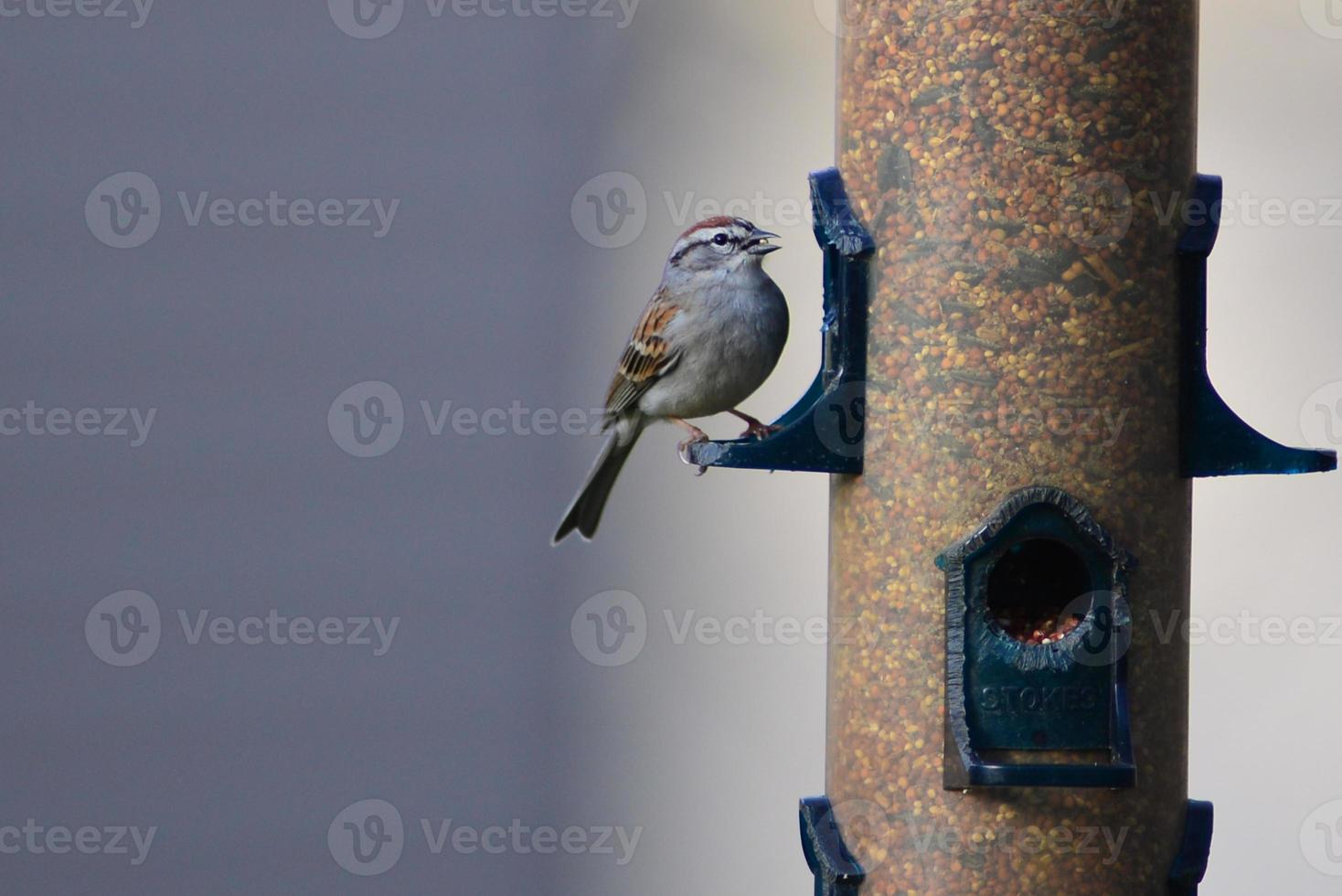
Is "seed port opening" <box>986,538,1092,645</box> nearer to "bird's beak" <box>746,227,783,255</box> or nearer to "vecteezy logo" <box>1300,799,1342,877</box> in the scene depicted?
"bird's beak" <box>746,227,783,255</box>

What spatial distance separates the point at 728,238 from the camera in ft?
15.1

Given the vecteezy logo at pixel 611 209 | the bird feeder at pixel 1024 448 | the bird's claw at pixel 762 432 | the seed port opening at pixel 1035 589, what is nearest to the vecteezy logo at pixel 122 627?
the vecteezy logo at pixel 611 209

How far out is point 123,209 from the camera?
6.77m

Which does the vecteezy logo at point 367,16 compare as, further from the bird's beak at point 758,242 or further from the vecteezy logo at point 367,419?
the bird's beak at point 758,242

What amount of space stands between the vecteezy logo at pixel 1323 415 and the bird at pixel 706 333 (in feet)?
8.22

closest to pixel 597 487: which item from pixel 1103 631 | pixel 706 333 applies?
pixel 706 333

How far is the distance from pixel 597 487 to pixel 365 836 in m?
2.44

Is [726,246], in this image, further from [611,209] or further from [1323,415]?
[1323,415]

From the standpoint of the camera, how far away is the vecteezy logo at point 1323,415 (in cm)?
612

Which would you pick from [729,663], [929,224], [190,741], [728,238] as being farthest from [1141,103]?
[190,741]

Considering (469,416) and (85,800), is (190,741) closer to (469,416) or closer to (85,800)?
(85,800)

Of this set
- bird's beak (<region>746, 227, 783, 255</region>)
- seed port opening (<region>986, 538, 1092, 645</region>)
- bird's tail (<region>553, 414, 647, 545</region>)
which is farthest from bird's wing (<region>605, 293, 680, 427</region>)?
seed port opening (<region>986, 538, 1092, 645</region>)

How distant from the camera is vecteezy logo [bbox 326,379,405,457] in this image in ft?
22.4

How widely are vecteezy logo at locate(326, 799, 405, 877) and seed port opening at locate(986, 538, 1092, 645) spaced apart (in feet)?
12.9
